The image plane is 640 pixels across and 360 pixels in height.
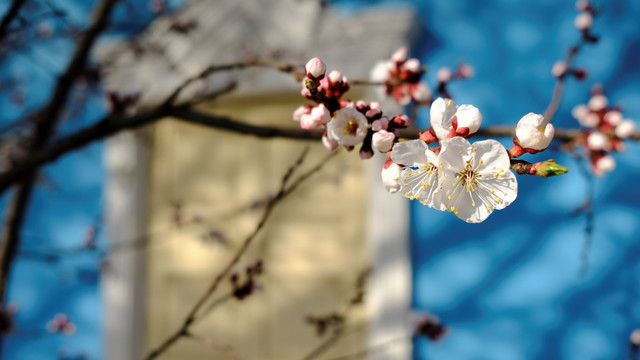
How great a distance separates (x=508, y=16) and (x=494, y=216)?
0.95 metres

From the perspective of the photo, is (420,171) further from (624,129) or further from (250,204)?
(250,204)

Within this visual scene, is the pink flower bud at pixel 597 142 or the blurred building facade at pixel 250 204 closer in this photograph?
the pink flower bud at pixel 597 142

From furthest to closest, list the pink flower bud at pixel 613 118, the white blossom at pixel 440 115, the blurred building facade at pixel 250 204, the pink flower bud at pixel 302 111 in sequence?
1. the blurred building facade at pixel 250 204
2. the pink flower bud at pixel 613 118
3. the pink flower bud at pixel 302 111
4. the white blossom at pixel 440 115

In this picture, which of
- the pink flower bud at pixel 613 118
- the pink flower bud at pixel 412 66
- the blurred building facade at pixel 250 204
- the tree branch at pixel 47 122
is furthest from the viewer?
the blurred building facade at pixel 250 204

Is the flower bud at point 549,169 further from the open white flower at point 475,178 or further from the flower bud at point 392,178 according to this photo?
the flower bud at point 392,178

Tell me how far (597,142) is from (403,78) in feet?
1.65

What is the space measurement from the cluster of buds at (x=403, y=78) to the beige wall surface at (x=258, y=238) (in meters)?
1.33

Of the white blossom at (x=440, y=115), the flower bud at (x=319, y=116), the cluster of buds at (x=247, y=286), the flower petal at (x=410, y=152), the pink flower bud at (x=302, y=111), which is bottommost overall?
the cluster of buds at (x=247, y=286)

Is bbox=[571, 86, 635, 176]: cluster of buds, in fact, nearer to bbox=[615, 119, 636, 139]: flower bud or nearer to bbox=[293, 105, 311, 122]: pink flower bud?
bbox=[615, 119, 636, 139]: flower bud

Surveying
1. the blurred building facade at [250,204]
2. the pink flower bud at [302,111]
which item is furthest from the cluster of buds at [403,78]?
the blurred building facade at [250,204]

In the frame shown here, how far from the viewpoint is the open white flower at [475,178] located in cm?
54

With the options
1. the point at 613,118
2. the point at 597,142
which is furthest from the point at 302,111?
the point at 613,118

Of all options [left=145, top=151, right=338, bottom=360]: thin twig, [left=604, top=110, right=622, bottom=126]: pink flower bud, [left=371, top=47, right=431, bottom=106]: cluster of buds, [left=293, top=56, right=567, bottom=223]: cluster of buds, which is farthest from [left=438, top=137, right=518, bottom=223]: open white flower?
[left=604, top=110, right=622, bottom=126]: pink flower bud

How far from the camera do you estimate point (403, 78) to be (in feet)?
3.35
